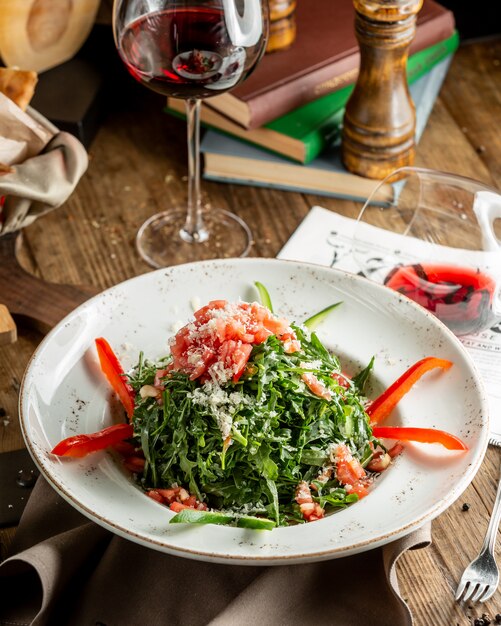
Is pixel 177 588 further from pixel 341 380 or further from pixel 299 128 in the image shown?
pixel 299 128

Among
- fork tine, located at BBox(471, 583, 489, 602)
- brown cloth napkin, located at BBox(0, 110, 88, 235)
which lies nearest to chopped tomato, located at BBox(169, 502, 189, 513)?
fork tine, located at BBox(471, 583, 489, 602)

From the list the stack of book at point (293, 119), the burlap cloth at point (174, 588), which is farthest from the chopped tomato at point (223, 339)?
the stack of book at point (293, 119)

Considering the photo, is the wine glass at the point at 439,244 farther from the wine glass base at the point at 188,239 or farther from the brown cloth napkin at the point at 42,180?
the brown cloth napkin at the point at 42,180

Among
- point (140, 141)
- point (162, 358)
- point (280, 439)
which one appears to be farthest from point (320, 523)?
point (140, 141)

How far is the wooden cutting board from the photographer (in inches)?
77.9

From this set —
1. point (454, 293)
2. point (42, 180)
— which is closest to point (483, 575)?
point (454, 293)

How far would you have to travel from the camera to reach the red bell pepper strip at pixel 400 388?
161 centimetres

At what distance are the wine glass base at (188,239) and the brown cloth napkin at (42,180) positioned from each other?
29cm

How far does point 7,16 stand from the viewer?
7.93 feet

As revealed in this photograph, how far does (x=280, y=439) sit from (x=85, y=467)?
0.32m

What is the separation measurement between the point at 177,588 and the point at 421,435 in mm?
467

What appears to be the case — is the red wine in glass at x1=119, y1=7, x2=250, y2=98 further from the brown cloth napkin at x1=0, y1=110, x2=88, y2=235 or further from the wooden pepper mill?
the wooden pepper mill

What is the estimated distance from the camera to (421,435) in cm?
151

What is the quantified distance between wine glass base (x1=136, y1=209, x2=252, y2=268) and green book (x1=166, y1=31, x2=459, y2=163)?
23 cm
